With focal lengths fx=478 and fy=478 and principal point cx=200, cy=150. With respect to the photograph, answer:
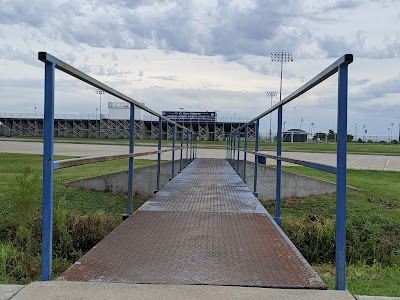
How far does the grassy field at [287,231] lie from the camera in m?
5.20

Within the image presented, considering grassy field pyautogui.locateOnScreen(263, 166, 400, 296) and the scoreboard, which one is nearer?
grassy field pyautogui.locateOnScreen(263, 166, 400, 296)

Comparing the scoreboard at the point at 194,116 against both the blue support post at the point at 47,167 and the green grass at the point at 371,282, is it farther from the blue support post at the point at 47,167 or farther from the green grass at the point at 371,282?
the blue support post at the point at 47,167

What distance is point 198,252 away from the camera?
321 cm

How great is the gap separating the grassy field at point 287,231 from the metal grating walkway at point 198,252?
1.03m

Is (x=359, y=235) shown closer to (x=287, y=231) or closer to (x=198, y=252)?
(x=287, y=231)

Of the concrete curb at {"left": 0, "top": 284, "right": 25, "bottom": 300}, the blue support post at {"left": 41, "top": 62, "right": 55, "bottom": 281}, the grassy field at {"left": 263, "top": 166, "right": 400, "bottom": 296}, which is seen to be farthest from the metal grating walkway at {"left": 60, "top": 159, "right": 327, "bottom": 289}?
the grassy field at {"left": 263, "top": 166, "right": 400, "bottom": 296}

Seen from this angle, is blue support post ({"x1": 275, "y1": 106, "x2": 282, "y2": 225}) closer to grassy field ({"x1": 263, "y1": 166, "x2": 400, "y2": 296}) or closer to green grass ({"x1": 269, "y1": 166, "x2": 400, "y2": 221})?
grassy field ({"x1": 263, "y1": 166, "x2": 400, "y2": 296})

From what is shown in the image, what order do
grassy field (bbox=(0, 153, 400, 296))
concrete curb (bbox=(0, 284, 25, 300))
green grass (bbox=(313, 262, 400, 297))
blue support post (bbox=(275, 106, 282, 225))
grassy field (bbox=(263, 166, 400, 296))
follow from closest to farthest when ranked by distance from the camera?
concrete curb (bbox=(0, 284, 25, 300))
green grass (bbox=(313, 262, 400, 297))
grassy field (bbox=(263, 166, 400, 296))
blue support post (bbox=(275, 106, 282, 225))
grassy field (bbox=(0, 153, 400, 296))

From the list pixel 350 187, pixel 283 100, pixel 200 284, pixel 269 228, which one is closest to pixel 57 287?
pixel 200 284

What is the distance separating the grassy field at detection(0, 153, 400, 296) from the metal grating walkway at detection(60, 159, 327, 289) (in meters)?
1.03

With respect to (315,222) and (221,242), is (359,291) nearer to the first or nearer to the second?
(221,242)

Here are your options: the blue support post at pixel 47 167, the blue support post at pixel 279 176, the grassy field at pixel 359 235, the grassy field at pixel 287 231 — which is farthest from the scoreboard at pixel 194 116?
the blue support post at pixel 47 167

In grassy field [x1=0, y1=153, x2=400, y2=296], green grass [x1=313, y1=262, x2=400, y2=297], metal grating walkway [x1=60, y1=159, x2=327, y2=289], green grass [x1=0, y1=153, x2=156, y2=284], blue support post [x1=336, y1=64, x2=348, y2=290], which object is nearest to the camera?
blue support post [x1=336, y1=64, x2=348, y2=290]

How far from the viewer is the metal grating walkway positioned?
262 centimetres
